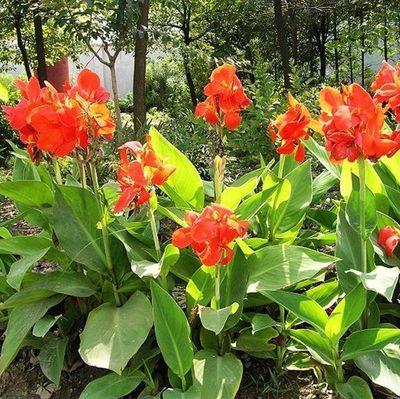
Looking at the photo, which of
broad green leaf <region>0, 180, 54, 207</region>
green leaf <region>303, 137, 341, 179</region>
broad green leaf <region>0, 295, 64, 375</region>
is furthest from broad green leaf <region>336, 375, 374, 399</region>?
broad green leaf <region>0, 180, 54, 207</region>

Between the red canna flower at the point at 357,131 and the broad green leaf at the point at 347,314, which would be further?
the broad green leaf at the point at 347,314

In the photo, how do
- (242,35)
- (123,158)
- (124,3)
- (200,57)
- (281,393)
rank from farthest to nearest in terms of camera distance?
1. (242,35)
2. (200,57)
3. (124,3)
4. (281,393)
5. (123,158)

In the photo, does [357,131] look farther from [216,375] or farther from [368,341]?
[216,375]

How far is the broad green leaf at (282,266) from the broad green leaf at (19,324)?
2.44 ft

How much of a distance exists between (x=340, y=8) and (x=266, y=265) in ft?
27.8

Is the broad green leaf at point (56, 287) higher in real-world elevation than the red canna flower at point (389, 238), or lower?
lower

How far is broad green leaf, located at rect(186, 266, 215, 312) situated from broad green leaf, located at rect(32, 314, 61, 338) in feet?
1.64

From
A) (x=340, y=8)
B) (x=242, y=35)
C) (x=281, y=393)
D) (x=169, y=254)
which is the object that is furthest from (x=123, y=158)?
(x=242, y=35)

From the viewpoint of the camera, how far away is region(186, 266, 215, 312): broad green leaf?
2068mm

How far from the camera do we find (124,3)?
452cm

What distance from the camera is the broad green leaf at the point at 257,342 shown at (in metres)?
2.08

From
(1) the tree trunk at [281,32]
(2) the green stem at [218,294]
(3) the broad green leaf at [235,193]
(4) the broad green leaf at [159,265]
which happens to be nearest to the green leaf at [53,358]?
(4) the broad green leaf at [159,265]

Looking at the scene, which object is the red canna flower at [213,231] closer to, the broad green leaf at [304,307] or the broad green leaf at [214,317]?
the broad green leaf at [214,317]

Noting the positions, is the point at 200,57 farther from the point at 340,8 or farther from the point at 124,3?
the point at 340,8
